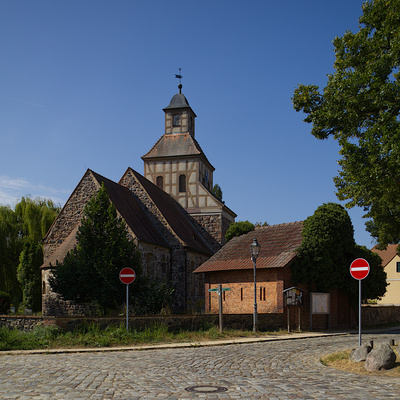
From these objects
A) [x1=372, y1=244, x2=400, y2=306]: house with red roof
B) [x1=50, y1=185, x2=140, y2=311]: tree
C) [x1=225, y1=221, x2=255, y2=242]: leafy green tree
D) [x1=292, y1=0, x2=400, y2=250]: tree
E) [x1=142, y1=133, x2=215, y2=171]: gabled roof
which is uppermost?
[x1=142, y1=133, x2=215, y2=171]: gabled roof

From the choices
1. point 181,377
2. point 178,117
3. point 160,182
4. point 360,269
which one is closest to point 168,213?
point 160,182

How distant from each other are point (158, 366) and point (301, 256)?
15.3 metres

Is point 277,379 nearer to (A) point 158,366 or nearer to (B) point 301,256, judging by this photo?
(A) point 158,366

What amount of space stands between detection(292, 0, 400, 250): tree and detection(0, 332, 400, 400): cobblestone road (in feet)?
19.8

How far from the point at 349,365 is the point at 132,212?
78.4ft

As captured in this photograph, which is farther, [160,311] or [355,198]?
[160,311]

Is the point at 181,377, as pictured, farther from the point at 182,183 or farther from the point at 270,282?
the point at 182,183

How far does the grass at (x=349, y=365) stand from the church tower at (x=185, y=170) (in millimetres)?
29892

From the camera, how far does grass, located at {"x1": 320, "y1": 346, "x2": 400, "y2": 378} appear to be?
401 inches

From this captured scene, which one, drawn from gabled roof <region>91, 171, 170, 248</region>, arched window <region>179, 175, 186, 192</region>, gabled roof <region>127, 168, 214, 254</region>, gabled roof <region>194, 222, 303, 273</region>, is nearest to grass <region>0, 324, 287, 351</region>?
gabled roof <region>194, 222, 303, 273</region>

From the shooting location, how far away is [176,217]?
39094 mm

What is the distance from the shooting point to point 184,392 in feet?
26.2

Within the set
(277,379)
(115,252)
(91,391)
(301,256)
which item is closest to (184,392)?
(91,391)

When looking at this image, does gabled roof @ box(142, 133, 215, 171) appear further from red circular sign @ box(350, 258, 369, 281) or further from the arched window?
red circular sign @ box(350, 258, 369, 281)
